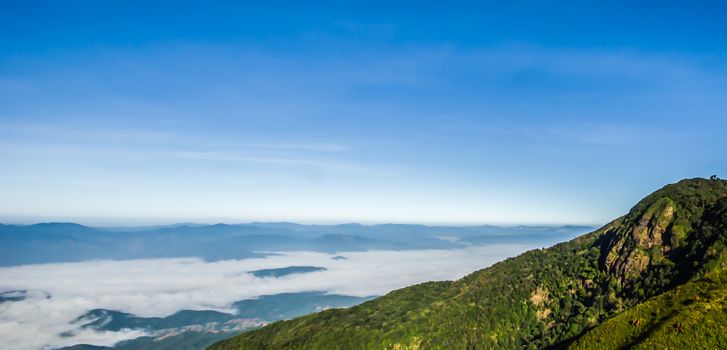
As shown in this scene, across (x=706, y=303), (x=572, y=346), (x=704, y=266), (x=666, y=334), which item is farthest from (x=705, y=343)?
(x=704, y=266)

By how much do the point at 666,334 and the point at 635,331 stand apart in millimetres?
12352

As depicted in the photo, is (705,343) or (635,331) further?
(635,331)

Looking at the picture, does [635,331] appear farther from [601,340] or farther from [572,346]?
[572,346]

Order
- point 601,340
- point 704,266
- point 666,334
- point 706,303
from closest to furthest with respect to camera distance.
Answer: point 666,334 < point 706,303 < point 601,340 < point 704,266

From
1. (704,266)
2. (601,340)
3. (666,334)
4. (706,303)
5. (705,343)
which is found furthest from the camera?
(704,266)

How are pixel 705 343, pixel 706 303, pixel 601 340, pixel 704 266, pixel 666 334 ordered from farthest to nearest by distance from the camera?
pixel 704 266
pixel 601 340
pixel 706 303
pixel 666 334
pixel 705 343

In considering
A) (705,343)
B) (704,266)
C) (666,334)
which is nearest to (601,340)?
(666,334)

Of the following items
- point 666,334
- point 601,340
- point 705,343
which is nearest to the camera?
point 705,343

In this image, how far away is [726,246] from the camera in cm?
18888

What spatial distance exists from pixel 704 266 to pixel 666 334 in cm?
14475

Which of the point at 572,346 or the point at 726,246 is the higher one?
the point at 726,246

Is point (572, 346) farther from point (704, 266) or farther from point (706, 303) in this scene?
point (704, 266)

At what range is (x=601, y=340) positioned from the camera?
89438 millimetres

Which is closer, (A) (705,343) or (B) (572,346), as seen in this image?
(A) (705,343)
